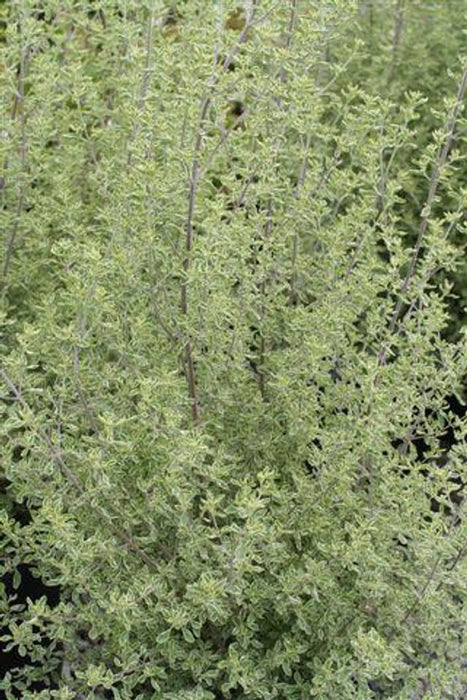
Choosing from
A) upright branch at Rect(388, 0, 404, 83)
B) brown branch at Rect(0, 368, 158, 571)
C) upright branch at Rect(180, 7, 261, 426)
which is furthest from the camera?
upright branch at Rect(388, 0, 404, 83)

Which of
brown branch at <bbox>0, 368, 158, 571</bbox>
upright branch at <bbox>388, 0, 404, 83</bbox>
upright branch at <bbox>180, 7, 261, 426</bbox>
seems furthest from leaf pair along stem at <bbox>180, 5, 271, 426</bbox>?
upright branch at <bbox>388, 0, 404, 83</bbox>

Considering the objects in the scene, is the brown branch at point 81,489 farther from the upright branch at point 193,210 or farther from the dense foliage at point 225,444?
the upright branch at point 193,210

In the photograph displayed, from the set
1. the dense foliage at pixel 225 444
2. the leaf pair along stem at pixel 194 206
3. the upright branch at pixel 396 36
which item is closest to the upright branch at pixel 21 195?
the dense foliage at pixel 225 444

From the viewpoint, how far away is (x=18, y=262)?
9.96ft

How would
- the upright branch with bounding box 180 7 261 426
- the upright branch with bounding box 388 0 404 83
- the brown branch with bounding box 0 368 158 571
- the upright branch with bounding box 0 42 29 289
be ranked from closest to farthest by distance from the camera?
the brown branch with bounding box 0 368 158 571 → the upright branch with bounding box 180 7 261 426 → the upright branch with bounding box 0 42 29 289 → the upright branch with bounding box 388 0 404 83

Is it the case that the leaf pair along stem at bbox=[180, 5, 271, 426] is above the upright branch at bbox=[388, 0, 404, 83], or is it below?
above

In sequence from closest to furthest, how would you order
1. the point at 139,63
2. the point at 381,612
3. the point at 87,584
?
1. the point at 87,584
2. the point at 381,612
3. the point at 139,63

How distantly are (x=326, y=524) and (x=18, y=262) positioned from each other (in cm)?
119

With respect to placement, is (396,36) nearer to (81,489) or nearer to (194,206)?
(194,206)

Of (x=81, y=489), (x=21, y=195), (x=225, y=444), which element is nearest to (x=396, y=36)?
(x=21, y=195)

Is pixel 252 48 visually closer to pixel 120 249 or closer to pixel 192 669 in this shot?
pixel 120 249

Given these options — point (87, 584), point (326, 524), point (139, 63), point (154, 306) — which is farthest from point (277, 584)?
point (139, 63)

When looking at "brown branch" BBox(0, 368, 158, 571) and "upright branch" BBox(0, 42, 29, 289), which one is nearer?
"brown branch" BBox(0, 368, 158, 571)

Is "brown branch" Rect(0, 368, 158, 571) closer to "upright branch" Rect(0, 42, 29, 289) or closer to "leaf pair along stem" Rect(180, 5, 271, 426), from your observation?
"leaf pair along stem" Rect(180, 5, 271, 426)
